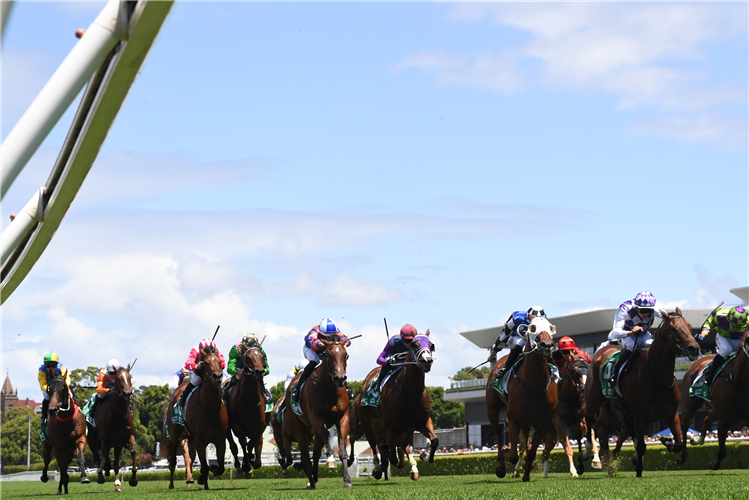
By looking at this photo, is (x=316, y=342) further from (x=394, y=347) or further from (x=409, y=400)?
(x=409, y=400)

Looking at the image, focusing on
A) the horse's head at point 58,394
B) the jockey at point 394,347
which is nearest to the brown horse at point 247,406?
the jockey at point 394,347

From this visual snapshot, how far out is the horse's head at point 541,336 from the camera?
44.6 feet

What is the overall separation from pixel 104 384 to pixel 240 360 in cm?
385

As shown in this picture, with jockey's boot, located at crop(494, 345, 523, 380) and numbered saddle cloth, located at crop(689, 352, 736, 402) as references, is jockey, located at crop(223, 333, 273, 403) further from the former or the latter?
numbered saddle cloth, located at crop(689, 352, 736, 402)

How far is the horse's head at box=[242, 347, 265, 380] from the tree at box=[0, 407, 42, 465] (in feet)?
259

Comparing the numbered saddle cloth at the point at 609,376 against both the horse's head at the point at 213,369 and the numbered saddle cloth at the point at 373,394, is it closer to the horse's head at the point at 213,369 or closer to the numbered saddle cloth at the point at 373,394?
the numbered saddle cloth at the point at 373,394

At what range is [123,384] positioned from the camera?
63.0 ft

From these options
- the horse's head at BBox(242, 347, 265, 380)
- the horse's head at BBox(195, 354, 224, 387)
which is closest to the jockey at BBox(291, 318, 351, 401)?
the horse's head at BBox(242, 347, 265, 380)

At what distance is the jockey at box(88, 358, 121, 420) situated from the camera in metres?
20.1

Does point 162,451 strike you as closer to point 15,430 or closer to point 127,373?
point 127,373

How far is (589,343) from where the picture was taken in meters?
60.6

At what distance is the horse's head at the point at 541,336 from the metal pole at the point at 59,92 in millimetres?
11133

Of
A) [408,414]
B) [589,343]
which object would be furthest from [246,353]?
[589,343]

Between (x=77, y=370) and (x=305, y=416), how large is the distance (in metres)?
71.4
